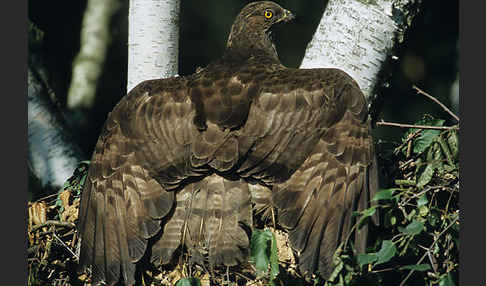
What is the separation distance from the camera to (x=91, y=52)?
26.2ft

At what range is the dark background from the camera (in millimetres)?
8562

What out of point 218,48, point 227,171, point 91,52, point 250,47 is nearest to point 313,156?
point 227,171

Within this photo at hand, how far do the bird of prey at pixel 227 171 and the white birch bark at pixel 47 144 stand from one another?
1.61 metres

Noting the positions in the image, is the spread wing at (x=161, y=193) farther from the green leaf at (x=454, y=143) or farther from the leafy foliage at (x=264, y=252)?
the green leaf at (x=454, y=143)

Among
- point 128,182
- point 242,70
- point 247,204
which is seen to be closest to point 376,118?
point 242,70

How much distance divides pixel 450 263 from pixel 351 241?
1.92ft

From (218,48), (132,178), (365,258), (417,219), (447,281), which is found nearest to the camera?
(447,281)

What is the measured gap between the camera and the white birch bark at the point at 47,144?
6.14 m

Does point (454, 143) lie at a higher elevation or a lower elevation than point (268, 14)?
lower

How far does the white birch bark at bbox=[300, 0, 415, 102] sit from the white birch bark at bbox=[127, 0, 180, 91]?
1.19 meters

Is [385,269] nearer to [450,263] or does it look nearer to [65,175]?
[450,263]

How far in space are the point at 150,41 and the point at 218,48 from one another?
200 inches

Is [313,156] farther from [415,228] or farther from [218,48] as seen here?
[218,48]

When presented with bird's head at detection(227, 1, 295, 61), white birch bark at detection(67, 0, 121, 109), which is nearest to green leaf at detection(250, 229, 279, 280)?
bird's head at detection(227, 1, 295, 61)
